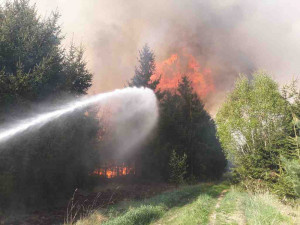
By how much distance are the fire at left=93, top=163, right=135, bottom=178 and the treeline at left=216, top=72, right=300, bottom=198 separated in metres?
15.9

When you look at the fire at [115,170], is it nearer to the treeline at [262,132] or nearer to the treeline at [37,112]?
the treeline at [37,112]

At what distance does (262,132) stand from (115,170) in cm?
2233

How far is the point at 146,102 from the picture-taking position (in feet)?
136

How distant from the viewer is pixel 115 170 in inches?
1330

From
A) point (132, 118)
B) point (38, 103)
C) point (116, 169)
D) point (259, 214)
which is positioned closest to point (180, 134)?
point (132, 118)

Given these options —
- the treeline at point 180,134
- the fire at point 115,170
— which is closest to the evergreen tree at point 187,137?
the treeline at point 180,134

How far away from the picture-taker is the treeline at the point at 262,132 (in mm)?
17406

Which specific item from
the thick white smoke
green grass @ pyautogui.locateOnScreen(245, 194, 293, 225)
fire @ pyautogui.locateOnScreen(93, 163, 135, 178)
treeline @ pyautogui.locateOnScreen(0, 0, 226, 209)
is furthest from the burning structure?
green grass @ pyautogui.locateOnScreen(245, 194, 293, 225)

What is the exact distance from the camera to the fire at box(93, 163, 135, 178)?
3228 centimetres

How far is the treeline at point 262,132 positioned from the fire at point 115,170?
1587 centimetres

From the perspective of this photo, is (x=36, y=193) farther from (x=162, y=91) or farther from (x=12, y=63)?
(x=162, y=91)

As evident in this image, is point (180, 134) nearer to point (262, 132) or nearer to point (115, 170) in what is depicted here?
point (115, 170)

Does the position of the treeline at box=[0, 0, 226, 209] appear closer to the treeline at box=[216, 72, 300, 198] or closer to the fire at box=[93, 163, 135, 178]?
the fire at box=[93, 163, 135, 178]

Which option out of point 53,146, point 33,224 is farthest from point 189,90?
point 33,224
